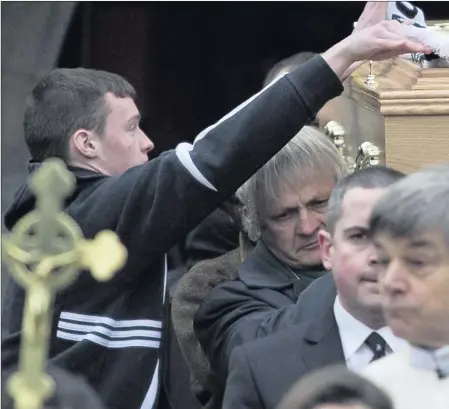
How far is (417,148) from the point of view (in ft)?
9.29

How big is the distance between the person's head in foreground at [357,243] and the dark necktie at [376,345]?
20mm

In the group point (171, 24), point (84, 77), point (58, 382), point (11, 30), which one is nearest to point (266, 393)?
point (58, 382)

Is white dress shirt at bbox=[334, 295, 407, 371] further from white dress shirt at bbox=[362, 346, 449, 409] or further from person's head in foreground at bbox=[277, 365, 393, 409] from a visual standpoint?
person's head in foreground at bbox=[277, 365, 393, 409]

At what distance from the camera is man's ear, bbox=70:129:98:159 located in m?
3.05

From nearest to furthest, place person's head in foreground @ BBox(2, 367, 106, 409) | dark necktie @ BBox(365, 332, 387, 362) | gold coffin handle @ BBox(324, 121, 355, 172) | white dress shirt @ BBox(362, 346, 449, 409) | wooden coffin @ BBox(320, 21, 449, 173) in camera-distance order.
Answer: person's head in foreground @ BBox(2, 367, 106, 409), white dress shirt @ BBox(362, 346, 449, 409), dark necktie @ BBox(365, 332, 387, 362), wooden coffin @ BBox(320, 21, 449, 173), gold coffin handle @ BBox(324, 121, 355, 172)

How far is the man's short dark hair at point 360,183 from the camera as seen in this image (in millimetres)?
2549

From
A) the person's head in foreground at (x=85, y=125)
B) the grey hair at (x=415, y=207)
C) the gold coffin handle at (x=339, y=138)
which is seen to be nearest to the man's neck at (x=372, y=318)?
the grey hair at (x=415, y=207)

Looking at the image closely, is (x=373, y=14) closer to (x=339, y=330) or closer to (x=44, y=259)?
(x=339, y=330)

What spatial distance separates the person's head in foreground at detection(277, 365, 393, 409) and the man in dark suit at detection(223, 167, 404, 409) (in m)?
0.62

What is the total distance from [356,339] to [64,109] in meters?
0.91

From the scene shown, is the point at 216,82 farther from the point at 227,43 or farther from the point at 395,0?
the point at 395,0

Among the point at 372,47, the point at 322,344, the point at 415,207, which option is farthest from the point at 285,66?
the point at 415,207

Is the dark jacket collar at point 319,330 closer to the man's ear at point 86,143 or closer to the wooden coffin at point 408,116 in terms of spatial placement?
the wooden coffin at point 408,116

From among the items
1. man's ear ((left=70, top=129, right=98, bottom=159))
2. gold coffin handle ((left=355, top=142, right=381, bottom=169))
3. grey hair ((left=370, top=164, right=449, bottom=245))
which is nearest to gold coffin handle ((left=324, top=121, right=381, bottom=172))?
gold coffin handle ((left=355, top=142, right=381, bottom=169))
